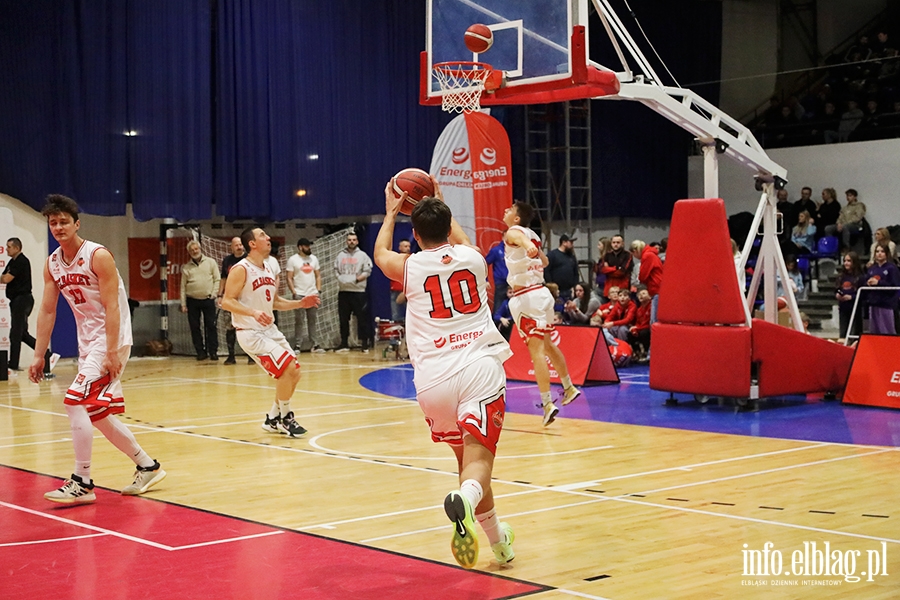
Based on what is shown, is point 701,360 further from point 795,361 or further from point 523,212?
point 523,212

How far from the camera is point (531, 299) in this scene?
10.9 m

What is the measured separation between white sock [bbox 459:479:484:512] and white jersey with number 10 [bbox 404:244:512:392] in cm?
55

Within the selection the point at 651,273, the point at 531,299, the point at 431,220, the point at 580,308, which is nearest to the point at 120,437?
the point at 431,220

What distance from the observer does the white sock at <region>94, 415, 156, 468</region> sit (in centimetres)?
736

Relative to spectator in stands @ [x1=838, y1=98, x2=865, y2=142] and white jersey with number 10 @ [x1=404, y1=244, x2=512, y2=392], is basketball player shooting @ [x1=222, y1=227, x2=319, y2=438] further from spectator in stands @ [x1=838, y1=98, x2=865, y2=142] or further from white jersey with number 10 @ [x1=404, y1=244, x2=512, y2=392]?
spectator in stands @ [x1=838, y1=98, x2=865, y2=142]

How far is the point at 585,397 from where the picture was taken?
12.8 meters

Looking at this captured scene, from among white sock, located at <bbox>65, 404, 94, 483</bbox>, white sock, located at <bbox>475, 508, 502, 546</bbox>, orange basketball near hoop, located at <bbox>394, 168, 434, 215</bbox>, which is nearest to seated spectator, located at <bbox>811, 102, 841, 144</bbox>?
orange basketball near hoop, located at <bbox>394, 168, 434, 215</bbox>

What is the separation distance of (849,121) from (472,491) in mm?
20364

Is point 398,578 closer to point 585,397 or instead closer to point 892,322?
point 585,397

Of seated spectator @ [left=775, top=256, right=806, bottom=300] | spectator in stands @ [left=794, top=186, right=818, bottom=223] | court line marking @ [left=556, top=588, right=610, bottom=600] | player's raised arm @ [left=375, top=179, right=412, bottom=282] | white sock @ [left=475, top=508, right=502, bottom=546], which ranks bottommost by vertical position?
court line marking @ [left=556, top=588, right=610, bottom=600]

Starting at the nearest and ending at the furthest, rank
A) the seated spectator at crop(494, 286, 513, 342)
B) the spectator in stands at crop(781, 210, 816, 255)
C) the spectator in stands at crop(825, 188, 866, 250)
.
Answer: the seated spectator at crop(494, 286, 513, 342)
the spectator in stands at crop(825, 188, 866, 250)
the spectator in stands at crop(781, 210, 816, 255)

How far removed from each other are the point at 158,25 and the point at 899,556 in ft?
53.8

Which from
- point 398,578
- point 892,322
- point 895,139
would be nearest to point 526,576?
point 398,578

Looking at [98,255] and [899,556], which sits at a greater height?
[98,255]
